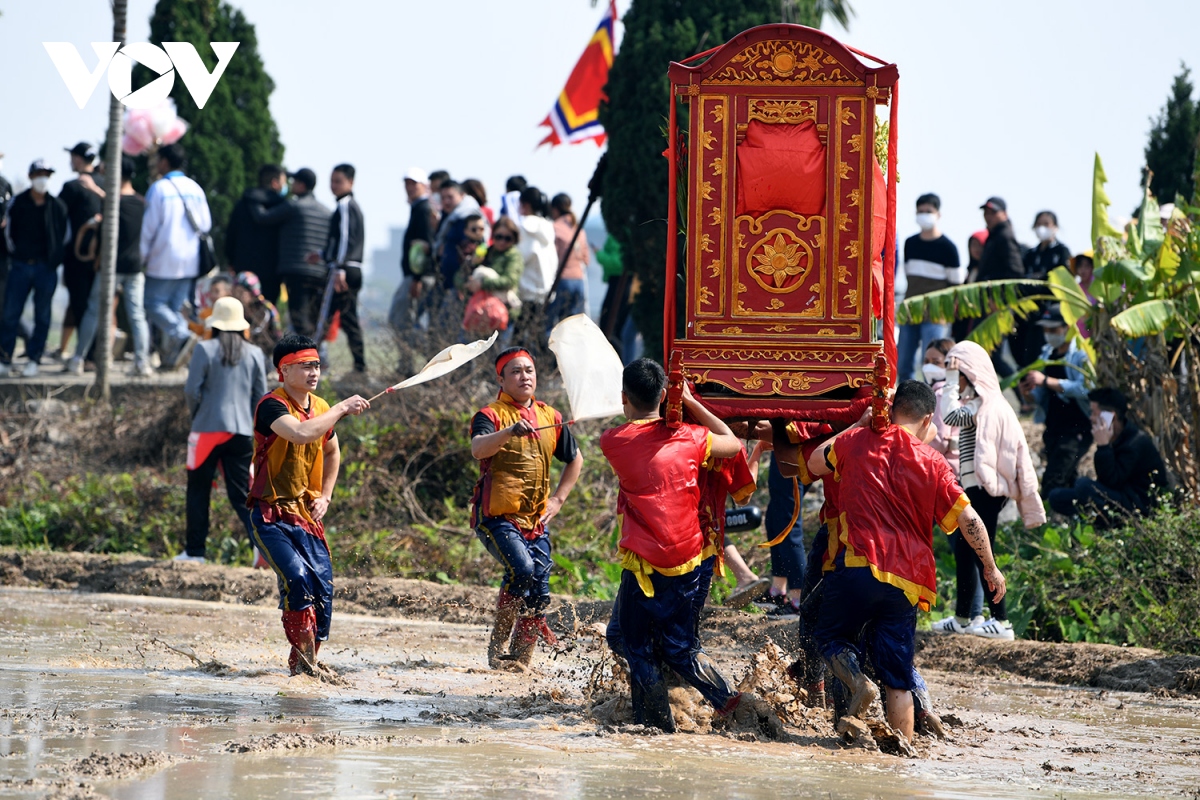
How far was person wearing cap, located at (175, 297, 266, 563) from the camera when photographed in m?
12.3

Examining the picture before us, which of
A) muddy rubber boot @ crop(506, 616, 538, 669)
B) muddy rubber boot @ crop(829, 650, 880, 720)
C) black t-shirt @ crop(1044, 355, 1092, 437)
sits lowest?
muddy rubber boot @ crop(506, 616, 538, 669)

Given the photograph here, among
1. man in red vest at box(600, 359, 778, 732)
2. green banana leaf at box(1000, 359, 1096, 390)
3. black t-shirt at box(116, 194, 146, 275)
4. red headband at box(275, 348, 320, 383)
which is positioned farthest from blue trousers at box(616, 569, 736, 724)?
black t-shirt at box(116, 194, 146, 275)

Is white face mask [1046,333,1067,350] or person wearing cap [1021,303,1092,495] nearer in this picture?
person wearing cap [1021,303,1092,495]

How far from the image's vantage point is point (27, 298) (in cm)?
1692

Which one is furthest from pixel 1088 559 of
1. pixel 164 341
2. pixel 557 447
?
pixel 164 341

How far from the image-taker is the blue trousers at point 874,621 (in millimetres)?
7168

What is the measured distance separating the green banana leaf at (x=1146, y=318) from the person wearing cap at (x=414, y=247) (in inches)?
271

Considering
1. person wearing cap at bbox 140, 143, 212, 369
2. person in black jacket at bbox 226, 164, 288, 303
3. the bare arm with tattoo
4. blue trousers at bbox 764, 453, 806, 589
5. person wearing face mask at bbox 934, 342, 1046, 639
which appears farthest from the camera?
person in black jacket at bbox 226, 164, 288, 303

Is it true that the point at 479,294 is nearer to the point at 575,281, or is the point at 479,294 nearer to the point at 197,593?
the point at 575,281

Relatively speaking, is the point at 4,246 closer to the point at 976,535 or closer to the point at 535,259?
the point at 535,259

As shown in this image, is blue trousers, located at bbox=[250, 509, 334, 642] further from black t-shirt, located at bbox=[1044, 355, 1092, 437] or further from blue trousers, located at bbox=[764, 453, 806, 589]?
black t-shirt, located at bbox=[1044, 355, 1092, 437]

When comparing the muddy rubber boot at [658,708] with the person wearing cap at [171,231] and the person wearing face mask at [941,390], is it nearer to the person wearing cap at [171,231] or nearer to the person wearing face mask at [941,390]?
the person wearing face mask at [941,390]

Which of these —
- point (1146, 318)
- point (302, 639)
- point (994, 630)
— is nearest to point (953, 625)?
point (994, 630)

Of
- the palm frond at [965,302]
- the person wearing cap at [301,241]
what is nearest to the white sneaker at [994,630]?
the palm frond at [965,302]
